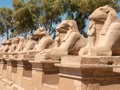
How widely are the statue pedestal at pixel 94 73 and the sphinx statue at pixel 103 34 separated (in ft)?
1.81

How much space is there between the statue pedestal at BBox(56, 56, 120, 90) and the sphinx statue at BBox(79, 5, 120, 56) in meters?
0.55

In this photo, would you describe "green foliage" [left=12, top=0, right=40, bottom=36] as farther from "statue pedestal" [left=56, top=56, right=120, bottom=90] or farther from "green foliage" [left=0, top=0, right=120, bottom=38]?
"statue pedestal" [left=56, top=56, right=120, bottom=90]

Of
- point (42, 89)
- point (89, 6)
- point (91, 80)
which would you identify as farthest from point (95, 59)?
point (89, 6)

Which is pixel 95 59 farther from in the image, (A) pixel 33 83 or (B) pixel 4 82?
(B) pixel 4 82

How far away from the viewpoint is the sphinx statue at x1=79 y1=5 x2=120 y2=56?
6488 mm

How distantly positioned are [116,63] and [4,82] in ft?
31.5

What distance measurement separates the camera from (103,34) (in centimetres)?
691

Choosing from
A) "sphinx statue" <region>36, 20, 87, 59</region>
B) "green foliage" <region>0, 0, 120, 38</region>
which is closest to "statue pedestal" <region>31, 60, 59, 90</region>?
"sphinx statue" <region>36, 20, 87, 59</region>

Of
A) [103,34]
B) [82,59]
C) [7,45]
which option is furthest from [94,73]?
[7,45]

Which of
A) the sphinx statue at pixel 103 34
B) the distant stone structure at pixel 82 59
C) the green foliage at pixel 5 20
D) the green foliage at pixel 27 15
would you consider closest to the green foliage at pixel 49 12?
the green foliage at pixel 27 15

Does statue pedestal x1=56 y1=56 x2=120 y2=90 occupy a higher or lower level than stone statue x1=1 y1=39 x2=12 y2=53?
lower

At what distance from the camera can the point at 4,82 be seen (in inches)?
576

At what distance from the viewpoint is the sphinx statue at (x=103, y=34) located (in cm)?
649

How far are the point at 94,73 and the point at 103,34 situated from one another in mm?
1453
